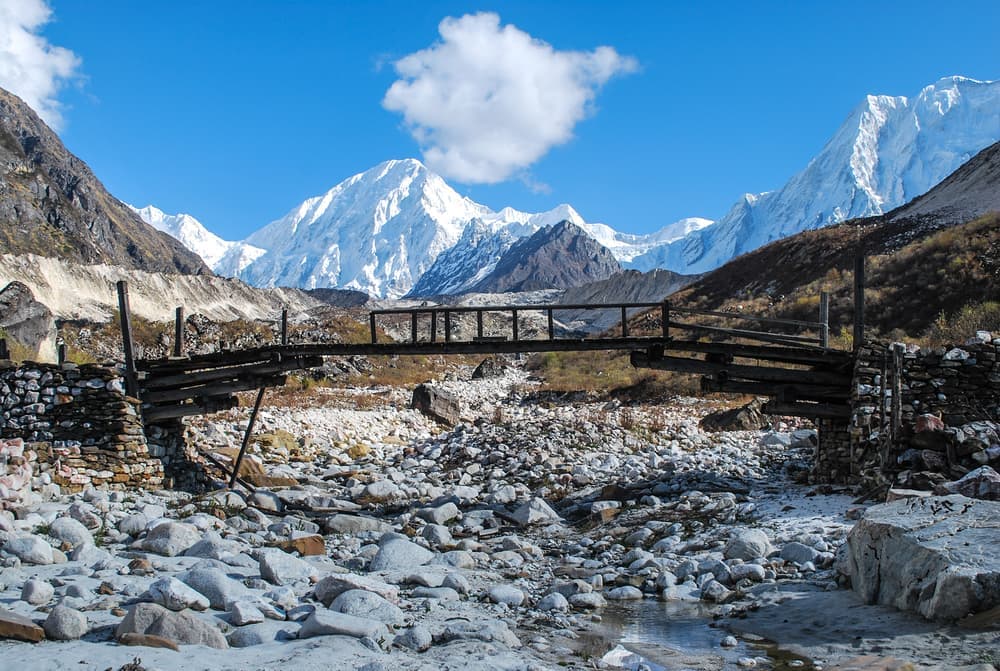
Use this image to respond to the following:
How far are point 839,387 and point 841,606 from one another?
26.9ft

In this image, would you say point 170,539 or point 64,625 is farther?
point 170,539

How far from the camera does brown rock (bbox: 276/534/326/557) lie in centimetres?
1212

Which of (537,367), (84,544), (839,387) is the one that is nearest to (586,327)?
(537,367)

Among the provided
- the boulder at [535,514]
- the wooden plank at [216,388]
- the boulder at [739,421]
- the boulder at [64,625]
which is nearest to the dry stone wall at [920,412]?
the boulder at [535,514]

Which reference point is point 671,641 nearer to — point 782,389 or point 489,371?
point 782,389

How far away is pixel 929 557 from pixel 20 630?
838cm

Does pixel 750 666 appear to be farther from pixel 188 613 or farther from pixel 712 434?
pixel 712 434

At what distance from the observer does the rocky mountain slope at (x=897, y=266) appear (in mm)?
34406

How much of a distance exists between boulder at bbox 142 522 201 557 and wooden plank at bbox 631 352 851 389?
31.0ft

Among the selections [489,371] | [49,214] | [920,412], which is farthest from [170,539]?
[49,214]

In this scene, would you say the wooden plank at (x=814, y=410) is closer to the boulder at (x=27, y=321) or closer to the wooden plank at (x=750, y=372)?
the wooden plank at (x=750, y=372)

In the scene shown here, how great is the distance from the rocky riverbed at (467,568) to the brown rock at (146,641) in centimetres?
2

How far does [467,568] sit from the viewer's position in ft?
38.8

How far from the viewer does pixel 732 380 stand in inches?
672
